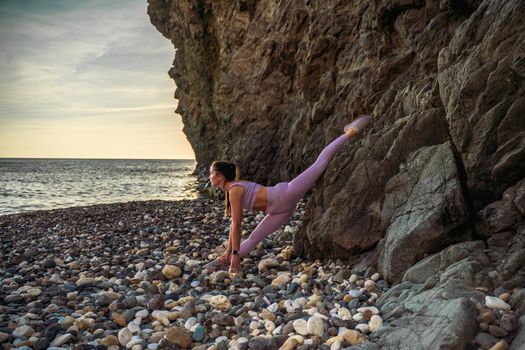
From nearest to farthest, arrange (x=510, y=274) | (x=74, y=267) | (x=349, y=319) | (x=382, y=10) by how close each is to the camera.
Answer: (x=510, y=274) → (x=349, y=319) → (x=74, y=267) → (x=382, y=10)

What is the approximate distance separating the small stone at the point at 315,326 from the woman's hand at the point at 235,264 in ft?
8.58

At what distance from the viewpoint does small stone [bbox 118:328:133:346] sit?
4.59 metres

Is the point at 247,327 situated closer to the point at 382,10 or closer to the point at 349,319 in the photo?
the point at 349,319

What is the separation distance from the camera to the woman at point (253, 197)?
7.10m

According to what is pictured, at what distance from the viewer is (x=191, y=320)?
488 cm

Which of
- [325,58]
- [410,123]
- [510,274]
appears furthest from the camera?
[325,58]

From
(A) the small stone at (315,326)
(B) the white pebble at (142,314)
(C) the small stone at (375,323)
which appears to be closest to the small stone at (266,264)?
(B) the white pebble at (142,314)

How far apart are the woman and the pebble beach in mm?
392

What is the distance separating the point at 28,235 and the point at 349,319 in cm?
1263

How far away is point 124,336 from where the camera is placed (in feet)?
15.3

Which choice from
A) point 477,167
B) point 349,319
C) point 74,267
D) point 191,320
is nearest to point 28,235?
point 74,267

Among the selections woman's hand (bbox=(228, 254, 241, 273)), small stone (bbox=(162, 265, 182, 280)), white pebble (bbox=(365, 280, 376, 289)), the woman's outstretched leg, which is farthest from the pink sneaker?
small stone (bbox=(162, 265, 182, 280))

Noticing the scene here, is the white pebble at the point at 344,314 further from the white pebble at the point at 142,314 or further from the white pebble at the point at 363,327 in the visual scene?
the white pebble at the point at 142,314

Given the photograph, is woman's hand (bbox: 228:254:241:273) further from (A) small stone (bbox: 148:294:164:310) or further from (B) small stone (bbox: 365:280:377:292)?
(B) small stone (bbox: 365:280:377:292)
